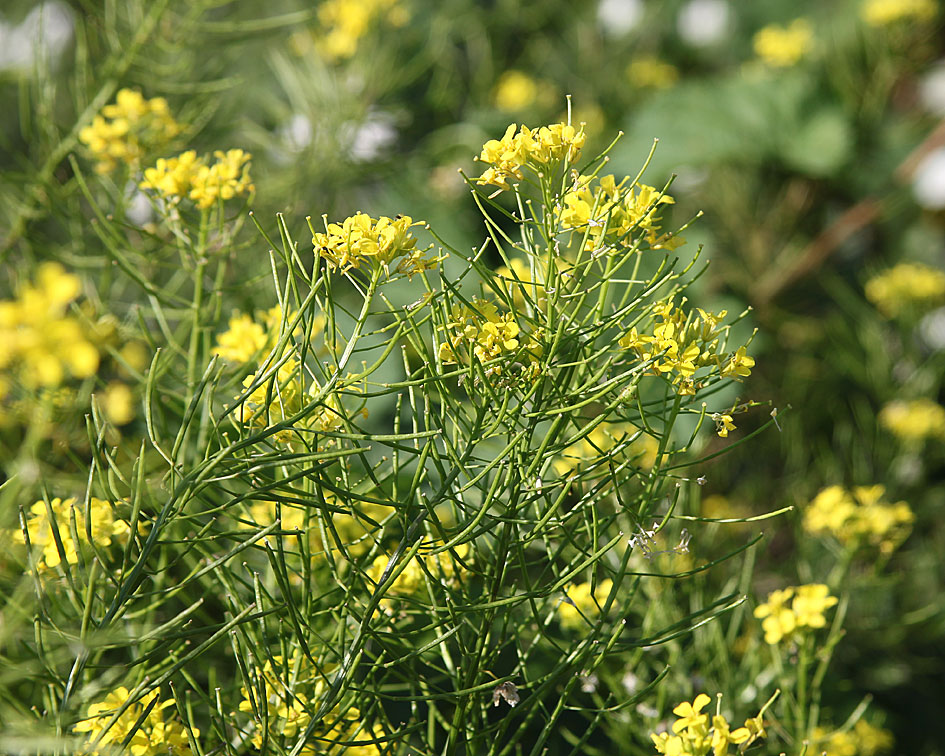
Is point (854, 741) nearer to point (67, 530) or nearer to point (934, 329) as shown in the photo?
point (67, 530)

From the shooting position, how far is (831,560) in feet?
2.94

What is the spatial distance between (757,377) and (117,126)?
753 mm

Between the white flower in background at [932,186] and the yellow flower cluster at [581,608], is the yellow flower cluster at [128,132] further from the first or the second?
the white flower in background at [932,186]

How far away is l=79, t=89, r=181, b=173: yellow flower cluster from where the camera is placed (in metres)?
0.62

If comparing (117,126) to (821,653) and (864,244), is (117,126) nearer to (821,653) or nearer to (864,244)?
(821,653)

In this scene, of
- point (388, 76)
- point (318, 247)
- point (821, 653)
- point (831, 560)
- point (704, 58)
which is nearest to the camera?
point (318, 247)

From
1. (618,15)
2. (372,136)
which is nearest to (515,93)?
(372,136)

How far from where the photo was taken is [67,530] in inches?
18.2

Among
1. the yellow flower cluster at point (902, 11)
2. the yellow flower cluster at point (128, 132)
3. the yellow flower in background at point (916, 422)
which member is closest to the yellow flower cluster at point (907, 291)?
the yellow flower in background at point (916, 422)

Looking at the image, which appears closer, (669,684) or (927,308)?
(669,684)

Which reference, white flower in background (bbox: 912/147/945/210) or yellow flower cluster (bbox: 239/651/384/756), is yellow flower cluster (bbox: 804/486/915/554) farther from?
white flower in background (bbox: 912/147/945/210)

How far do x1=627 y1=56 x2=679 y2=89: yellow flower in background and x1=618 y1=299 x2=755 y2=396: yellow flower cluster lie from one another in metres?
0.99

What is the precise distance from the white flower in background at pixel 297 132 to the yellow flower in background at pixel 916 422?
2.34ft

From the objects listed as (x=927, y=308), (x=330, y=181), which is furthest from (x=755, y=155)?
(x=330, y=181)
